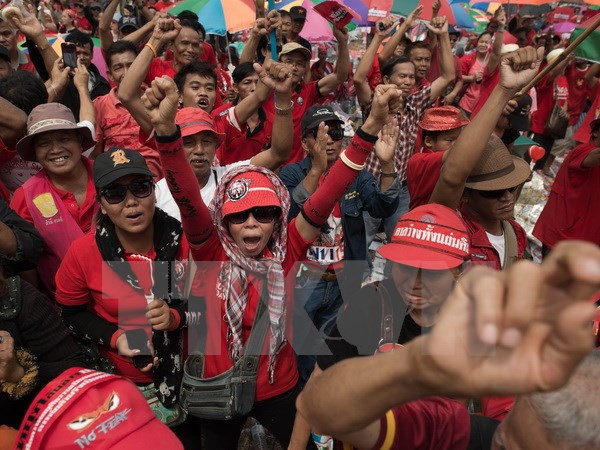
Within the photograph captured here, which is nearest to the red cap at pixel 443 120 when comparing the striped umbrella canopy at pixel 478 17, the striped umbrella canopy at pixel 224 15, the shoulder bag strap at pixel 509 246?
the shoulder bag strap at pixel 509 246

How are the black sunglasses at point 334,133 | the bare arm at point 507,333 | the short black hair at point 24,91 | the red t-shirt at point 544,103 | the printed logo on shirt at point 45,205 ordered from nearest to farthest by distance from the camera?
1. the bare arm at point 507,333
2. the printed logo on shirt at point 45,205
3. the short black hair at point 24,91
4. the black sunglasses at point 334,133
5. the red t-shirt at point 544,103

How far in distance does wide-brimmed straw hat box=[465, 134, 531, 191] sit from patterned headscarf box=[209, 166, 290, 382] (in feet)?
3.06

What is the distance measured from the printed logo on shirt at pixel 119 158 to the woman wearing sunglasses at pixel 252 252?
1.17 ft

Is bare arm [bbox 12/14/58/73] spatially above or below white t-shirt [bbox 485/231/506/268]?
above

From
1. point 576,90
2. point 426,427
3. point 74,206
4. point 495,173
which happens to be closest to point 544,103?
point 576,90

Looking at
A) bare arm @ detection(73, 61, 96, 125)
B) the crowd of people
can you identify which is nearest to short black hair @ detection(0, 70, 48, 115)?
the crowd of people

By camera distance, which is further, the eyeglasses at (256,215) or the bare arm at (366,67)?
the bare arm at (366,67)

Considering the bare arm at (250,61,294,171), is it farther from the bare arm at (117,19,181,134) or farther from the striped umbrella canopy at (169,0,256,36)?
the striped umbrella canopy at (169,0,256,36)

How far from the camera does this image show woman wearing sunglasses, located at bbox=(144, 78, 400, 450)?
2043 mm

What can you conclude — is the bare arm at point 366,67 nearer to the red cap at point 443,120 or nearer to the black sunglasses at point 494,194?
the red cap at point 443,120

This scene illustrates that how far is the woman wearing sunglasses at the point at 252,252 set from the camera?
6.70 feet

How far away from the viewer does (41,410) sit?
4.43ft

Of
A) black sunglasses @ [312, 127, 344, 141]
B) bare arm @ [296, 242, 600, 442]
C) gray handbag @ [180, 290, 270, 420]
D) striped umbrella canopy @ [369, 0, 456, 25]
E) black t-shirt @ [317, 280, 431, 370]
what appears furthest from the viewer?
A: striped umbrella canopy @ [369, 0, 456, 25]

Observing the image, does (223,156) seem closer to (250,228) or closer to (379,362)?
(250,228)
